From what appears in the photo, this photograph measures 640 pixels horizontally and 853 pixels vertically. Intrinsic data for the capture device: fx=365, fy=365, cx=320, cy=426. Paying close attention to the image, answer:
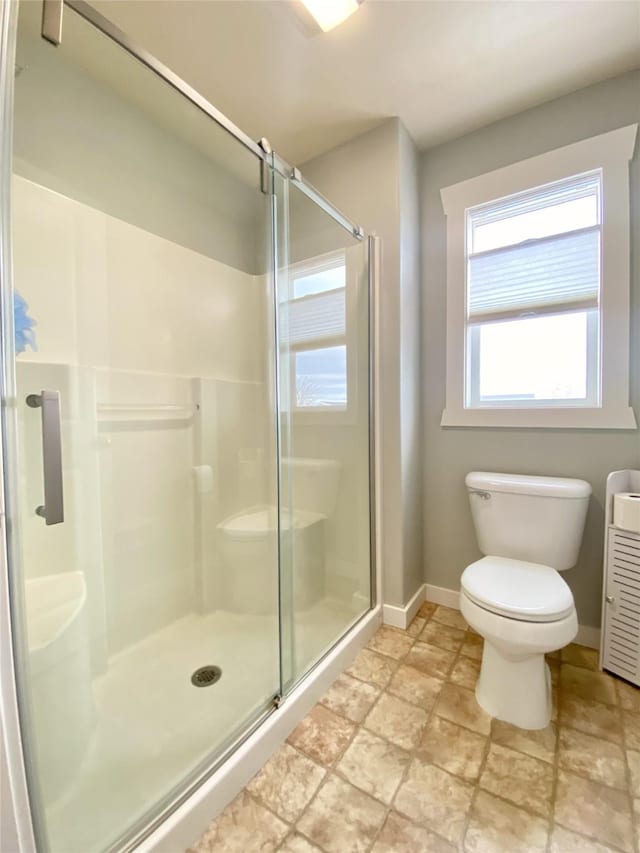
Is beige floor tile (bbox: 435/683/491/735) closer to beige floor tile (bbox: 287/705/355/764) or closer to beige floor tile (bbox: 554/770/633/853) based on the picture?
beige floor tile (bbox: 554/770/633/853)

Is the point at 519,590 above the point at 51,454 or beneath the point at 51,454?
beneath

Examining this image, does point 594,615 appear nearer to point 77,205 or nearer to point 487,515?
point 487,515

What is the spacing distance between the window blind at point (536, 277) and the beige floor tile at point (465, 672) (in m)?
1.61

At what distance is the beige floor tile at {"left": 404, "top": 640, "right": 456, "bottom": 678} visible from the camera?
5.06 feet

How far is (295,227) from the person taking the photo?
1.66 m

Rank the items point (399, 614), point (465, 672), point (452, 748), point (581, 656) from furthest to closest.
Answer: point (399, 614) < point (581, 656) < point (465, 672) < point (452, 748)

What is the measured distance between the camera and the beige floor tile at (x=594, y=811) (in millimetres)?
929

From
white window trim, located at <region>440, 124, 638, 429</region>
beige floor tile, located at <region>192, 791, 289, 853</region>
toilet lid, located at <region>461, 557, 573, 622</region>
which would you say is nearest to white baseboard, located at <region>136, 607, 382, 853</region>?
beige floor tile, located at <region>192, 791, 289, 853</region>

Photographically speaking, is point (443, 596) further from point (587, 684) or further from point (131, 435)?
point (131, 435)

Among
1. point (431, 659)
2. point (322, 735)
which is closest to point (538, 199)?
point (431, 659)

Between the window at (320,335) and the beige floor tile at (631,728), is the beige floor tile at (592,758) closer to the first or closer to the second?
the beige floor tile at (631,728)

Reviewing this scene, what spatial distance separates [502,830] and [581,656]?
0.97 m

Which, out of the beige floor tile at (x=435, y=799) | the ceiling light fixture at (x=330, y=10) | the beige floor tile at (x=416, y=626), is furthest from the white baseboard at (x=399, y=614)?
the ceiling light fixture at (x=330, y=10)

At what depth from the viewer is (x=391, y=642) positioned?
1.74m
